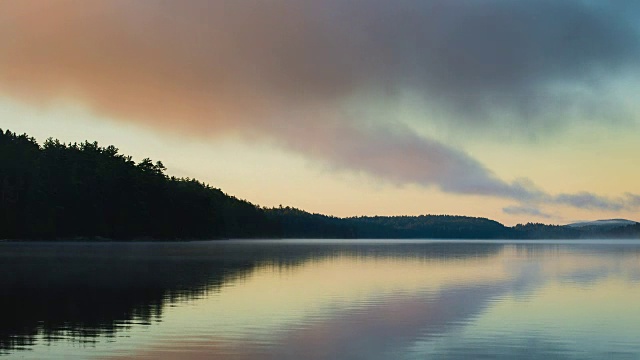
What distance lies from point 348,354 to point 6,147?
15325cm

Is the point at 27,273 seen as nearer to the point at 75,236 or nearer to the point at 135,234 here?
the point at 75,236

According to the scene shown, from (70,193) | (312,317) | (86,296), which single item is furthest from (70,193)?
(312,317)

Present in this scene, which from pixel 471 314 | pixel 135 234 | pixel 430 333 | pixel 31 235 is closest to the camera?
pixel 430 333

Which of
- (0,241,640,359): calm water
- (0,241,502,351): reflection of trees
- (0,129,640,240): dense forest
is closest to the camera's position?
(0,241,640,359): calm water

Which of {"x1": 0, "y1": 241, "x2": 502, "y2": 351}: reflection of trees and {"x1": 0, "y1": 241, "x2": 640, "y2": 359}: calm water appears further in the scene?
{"x1": 0, "y1": 241, "x2": 502, "y2": 351}: reflection of trees

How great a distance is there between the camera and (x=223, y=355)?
23.1 m

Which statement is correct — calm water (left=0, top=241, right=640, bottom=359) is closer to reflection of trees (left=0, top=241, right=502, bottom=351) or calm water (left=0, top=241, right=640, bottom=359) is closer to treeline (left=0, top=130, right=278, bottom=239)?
reflection of trees (left=0, top=241, right=502, bottom=351)

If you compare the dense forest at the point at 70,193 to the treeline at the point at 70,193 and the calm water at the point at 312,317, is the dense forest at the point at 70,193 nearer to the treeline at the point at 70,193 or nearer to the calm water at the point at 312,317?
the treeline at the point at 70,193

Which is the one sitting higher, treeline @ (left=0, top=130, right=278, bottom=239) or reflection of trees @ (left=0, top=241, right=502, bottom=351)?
treeline @ (left=0, top=130, right=278, bottom=239)

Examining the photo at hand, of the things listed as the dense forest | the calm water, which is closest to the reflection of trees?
the calm water

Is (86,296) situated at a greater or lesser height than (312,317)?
greater

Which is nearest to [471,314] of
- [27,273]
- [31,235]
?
[27,273]

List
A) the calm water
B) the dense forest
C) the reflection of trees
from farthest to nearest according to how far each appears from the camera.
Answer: the dense forest
the reflection of trees
the calm water

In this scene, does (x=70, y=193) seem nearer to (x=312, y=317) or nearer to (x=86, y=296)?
(x=86, y=296)
